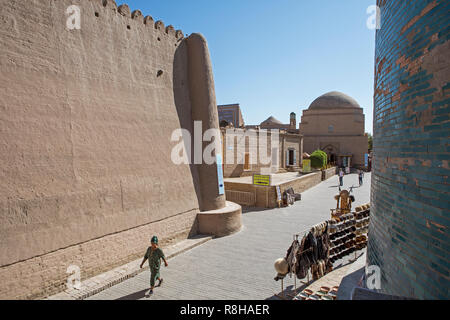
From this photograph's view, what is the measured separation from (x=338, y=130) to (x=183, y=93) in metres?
30.3

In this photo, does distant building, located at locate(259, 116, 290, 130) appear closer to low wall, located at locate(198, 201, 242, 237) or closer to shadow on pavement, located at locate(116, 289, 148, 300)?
low wall, located at locate(198, 201, 242, 237)

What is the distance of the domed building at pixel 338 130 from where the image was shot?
35.7 meters

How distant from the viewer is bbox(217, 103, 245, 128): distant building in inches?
1207

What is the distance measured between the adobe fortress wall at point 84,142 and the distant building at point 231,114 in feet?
66.3

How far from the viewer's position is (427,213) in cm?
276

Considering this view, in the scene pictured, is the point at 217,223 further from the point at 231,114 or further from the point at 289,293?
the point at 231,114

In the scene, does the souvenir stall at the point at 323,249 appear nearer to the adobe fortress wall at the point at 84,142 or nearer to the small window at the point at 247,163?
the adobe fortress wall at the point at 84,142

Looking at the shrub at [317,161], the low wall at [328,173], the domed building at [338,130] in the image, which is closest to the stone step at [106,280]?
the shrub at [317,161]

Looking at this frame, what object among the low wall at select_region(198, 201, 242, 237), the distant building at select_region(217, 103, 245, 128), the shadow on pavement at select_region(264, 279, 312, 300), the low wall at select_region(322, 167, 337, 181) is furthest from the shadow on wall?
the low wall at select_region(322, 167, 337, 181)

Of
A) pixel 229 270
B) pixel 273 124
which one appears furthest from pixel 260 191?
pixel 273 124

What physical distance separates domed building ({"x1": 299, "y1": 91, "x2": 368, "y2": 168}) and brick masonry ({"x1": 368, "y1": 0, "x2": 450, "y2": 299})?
111 ft

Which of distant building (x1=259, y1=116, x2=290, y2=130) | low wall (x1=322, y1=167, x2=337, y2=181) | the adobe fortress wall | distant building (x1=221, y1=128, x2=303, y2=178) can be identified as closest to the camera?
the adobe fortress wall
